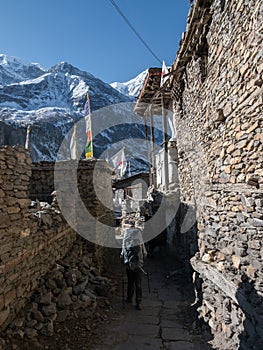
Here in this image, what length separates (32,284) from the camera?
4820 millimetres

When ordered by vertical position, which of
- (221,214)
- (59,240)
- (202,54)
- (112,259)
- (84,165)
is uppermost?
(202,54)

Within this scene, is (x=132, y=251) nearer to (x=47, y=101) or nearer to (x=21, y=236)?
(x=21, y=236)

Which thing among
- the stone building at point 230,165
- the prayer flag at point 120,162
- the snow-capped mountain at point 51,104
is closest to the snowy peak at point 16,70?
the snow-capped mountain at point 51,104

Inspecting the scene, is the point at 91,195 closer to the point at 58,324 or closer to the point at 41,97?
the point at 58,324

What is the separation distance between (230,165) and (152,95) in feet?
33.4

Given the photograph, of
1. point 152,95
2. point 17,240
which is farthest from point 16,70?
point 17,240

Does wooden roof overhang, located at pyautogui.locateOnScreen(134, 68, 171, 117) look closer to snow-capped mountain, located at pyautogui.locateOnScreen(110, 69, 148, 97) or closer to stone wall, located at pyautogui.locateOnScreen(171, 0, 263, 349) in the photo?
stone wall, located at pyautogui.locateOnScreen(171, 0, 263, 349)

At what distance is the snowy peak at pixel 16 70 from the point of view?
128 m

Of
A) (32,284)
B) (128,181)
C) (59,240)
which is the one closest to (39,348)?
(32,284)

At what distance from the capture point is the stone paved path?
4.43 meters

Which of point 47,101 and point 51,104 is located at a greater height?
point 47,101

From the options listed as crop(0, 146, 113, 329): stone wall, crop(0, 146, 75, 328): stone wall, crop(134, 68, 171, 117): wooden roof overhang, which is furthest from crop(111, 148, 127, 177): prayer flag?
crop(0, 146, 75, 328): stone wall

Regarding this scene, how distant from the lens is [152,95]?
13.9 metres

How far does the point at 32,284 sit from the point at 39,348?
117 centimetres
